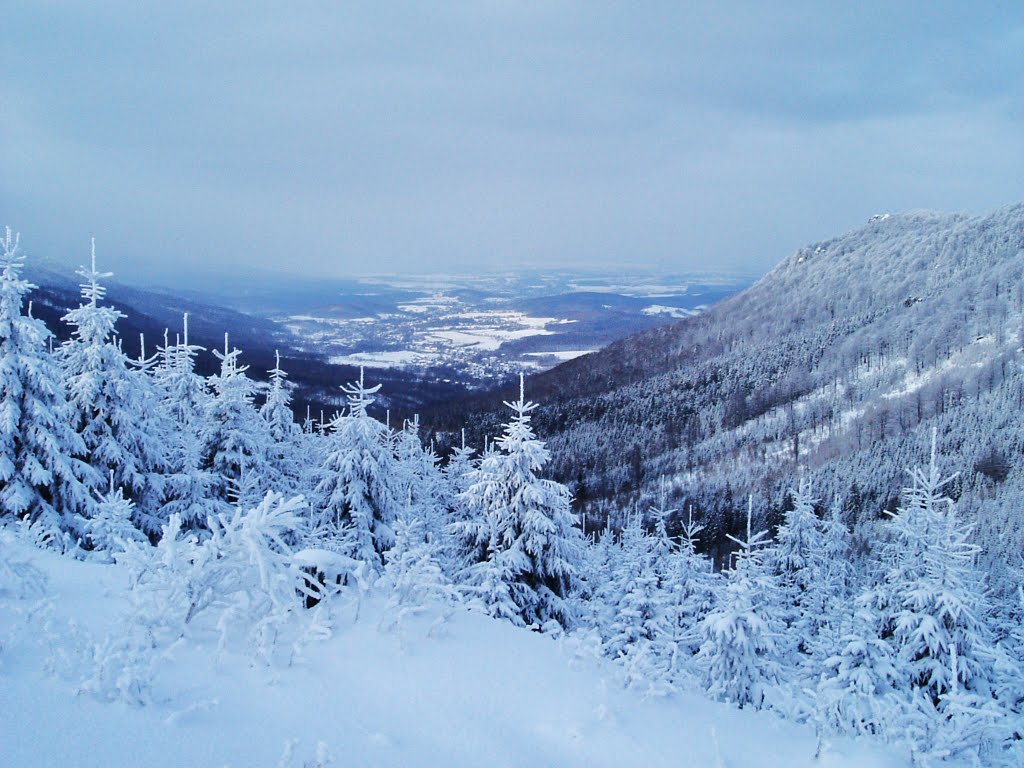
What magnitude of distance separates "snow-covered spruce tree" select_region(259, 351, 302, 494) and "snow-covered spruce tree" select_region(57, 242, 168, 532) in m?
3.64

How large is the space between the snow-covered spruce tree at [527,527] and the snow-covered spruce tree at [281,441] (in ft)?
22.3

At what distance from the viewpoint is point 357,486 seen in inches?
650

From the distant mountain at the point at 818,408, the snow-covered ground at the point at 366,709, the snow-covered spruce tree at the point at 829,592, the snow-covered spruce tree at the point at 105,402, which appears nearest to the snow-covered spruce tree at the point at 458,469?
the snow-covered spruce tree at the point at 829,592

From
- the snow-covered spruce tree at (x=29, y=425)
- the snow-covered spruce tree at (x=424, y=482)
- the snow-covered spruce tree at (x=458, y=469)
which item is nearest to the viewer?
the snow-covered spruce tree at (x=29, y=425)

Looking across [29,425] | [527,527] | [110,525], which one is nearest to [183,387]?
[29,425]

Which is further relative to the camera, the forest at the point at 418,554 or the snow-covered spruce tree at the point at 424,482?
the snow-covered spruce tree at the point at 424,482

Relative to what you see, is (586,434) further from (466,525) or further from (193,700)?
(193,700)

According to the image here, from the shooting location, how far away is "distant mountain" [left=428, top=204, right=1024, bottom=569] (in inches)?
4129

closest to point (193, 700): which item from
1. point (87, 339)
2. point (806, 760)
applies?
point (806, 760)

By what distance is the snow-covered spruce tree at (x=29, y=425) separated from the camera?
12555 millimetres

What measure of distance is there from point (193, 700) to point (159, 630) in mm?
1003

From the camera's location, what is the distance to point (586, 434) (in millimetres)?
139750

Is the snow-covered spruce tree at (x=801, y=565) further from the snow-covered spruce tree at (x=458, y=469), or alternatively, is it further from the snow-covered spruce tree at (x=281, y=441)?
the snow-covered spruce tree at (x=281, y=441)

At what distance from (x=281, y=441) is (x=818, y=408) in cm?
14566
